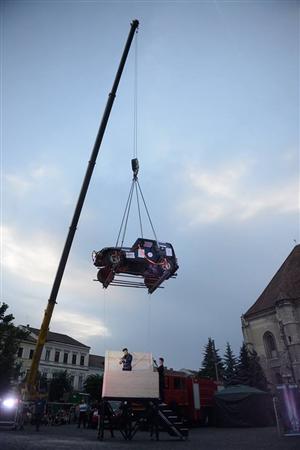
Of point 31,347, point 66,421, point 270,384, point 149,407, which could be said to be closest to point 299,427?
point 149,407

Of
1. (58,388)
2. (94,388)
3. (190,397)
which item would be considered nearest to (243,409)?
(190,397)

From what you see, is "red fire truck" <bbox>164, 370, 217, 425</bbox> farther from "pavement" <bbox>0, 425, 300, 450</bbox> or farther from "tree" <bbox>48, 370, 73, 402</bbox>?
"tree" <bbox>48, 370, 73, 402</bbox>

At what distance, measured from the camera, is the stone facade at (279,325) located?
3594 cm

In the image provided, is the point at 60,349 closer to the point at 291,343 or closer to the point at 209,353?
the point at 209,353

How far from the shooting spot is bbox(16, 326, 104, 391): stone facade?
186 feet

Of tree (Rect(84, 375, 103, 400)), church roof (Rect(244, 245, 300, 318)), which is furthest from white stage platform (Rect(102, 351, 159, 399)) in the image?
tree (Rect(84, 375, 103, 400))

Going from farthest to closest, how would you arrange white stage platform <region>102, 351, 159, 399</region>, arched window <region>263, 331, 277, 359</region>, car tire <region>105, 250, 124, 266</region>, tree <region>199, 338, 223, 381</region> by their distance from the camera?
tree <region>199, 338, 223, 381</region>
arched window <region>263, 331, 277, 359</region>
car tire <region>105, 250, 124, 266</region>
white stage platform <region>102, 351, 159, 399</region>

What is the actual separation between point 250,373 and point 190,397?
66.1 feet

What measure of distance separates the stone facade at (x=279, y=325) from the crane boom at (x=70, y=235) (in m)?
30.1

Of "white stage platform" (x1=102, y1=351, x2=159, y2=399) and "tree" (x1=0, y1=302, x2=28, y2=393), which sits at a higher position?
"tree" (x1=0, y1=302, x2=28, y2=393)

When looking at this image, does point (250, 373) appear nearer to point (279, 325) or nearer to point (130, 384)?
point (279, 325)

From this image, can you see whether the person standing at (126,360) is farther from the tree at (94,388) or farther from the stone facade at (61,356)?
the stone facade at (61,356)

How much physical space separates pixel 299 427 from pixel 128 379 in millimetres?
6801

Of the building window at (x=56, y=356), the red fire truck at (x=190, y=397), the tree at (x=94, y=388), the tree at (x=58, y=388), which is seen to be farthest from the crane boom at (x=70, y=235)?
the building window at (x=56, y=356)
